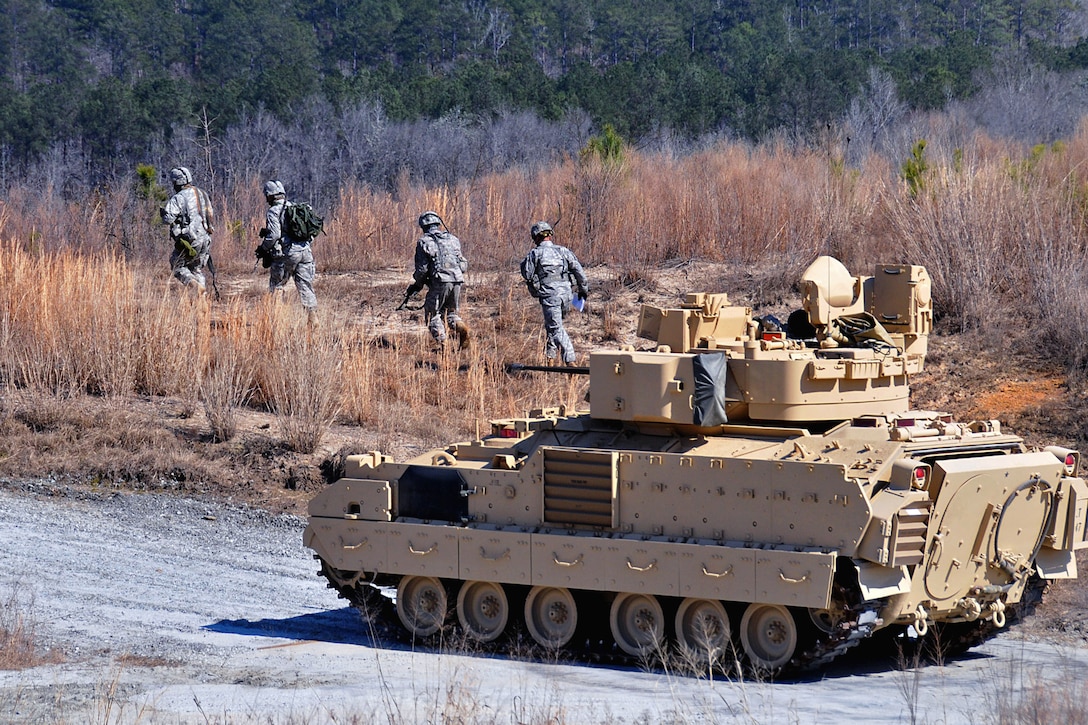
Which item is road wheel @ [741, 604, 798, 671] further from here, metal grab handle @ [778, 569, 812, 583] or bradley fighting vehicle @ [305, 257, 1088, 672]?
metal grab handle @ [778, 569, 812, 583]

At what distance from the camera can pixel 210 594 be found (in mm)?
12000

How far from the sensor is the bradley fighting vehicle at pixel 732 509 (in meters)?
9.56

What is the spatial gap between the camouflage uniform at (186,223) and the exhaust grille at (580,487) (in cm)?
908

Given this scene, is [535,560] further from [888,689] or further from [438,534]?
[888,689]

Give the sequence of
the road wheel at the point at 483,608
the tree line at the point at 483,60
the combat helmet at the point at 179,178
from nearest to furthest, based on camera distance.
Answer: the road wheel at the point at 483,608 → the combat helmet at the point at 179,178 → the tree line at the point at 483,60

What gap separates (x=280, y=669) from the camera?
9.61 m

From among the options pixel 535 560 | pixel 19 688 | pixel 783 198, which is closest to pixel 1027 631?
pixel 535 560

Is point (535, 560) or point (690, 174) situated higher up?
point (690, 174)

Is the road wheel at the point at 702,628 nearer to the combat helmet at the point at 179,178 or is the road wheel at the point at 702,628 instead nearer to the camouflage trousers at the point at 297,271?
the camouflage trousers at the point at 297,271

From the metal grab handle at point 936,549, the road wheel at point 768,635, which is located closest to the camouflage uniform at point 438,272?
the road wheel at point 768,635

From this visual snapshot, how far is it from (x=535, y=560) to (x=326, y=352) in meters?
6.35

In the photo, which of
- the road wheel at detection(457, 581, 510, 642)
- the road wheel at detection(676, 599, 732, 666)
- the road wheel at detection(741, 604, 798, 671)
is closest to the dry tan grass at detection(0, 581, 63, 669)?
the road wheel at detection(457, 581, 510, 642)

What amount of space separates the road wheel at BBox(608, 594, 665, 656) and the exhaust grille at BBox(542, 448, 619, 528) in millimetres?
519

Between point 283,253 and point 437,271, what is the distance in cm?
182
